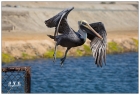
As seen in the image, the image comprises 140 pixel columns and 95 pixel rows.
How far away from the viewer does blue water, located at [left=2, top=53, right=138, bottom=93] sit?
35.5 meters

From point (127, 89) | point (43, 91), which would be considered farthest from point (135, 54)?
point (43, 91)

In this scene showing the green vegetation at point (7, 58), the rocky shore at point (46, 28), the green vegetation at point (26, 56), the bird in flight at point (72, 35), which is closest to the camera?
the bird in flight at point (72, 35)

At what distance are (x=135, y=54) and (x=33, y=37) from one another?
1134 centimetres

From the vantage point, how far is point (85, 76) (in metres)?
40.4

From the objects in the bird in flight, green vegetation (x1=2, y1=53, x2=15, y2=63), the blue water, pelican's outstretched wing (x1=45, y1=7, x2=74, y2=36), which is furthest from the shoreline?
pelican's outstretched wing (x1=45, y1=7, x2=74, y2=36)

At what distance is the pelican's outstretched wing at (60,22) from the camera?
8.05 metres

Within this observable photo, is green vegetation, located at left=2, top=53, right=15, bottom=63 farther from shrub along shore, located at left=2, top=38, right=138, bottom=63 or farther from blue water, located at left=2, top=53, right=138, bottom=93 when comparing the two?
blue water, located at left=2, top=53, right=138, bottom=93

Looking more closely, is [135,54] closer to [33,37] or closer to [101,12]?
[33,37]

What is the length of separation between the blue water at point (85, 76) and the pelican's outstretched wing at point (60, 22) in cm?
2533

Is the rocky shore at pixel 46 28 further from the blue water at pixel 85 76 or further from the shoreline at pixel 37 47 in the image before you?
the blue water at pixel 85 76

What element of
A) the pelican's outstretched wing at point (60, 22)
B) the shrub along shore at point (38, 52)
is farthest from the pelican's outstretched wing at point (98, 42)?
the shrub along shore at point (38, 52)

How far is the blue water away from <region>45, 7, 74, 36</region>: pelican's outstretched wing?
25327 mm

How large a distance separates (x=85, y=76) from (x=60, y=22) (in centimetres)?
3250

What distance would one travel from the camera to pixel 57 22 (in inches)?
320
